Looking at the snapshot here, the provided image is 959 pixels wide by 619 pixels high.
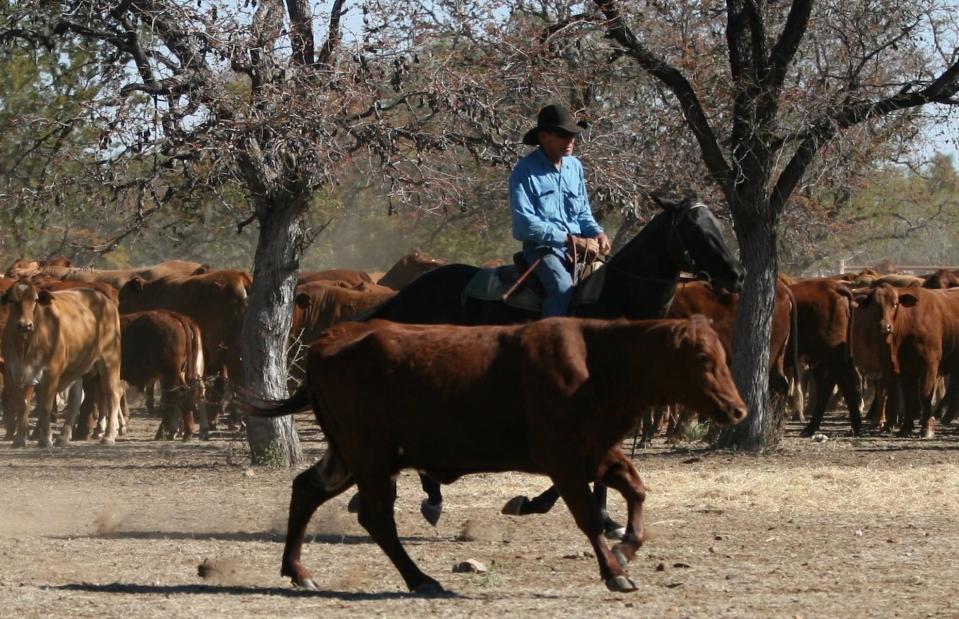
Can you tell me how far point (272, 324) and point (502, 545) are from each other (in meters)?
5.80

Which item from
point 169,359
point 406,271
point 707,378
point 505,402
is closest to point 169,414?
point 169,359

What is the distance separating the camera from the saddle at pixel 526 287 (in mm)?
10352

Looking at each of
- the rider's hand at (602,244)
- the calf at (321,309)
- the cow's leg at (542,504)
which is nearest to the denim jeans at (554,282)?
the rider's hand at (602,244)

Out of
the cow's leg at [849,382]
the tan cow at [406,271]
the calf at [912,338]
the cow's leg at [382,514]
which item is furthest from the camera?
the tan cow at [406,271]

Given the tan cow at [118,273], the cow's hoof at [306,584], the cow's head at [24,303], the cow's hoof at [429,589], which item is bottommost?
the cow's hoof at [306,584]

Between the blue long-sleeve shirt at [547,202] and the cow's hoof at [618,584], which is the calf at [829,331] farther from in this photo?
the cow's hoof at [618,584]

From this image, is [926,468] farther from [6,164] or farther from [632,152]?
[6,164]

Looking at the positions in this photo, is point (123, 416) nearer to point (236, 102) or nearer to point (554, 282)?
point (236, 102)

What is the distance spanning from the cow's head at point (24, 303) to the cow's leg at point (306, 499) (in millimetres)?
11441

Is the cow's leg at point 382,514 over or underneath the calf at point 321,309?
underneath

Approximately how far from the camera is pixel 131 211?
13.9 meters

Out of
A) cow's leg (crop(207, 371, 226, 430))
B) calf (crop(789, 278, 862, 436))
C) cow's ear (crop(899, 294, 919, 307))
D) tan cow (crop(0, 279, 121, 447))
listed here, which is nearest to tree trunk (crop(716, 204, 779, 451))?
cow's ear (crop(899, 294, 919, 307))

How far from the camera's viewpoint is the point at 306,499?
8.34 m

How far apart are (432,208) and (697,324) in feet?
21.6
